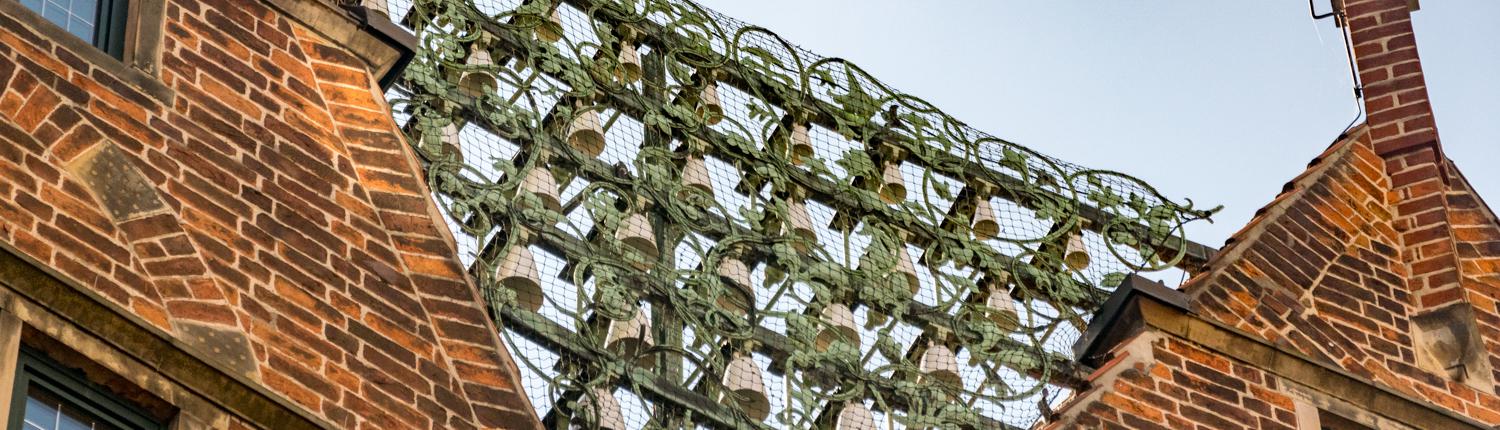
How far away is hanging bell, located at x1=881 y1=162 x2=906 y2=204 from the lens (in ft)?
53.8

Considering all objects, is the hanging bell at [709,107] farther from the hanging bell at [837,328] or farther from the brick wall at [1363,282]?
the brick wall at [1363,282]

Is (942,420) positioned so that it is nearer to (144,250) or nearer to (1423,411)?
(1423,411)

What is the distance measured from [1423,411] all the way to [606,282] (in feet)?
13.9

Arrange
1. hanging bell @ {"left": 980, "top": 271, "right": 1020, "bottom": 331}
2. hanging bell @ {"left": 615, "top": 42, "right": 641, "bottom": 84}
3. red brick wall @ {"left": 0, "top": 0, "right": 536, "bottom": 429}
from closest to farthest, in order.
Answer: red brick wall @ {"left": 0, "top": 0, "right": 536, "bottom": 429} → hanging bell @ {"left": 615, "top": 42, "right": 641, "bottom": 84} → hanging bell @ {"left": 980, "top": 271, "right": 1020, "bottom": 331}

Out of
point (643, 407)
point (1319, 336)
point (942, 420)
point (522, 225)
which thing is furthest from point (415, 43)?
point (1319, 336)

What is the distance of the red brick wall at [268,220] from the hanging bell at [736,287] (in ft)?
6.33

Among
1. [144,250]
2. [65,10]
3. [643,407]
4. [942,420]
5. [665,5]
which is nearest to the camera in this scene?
[144,250]

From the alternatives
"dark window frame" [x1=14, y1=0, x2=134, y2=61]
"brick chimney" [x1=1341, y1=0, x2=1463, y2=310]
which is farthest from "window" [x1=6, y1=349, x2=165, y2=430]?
"brick chimney" [x1=1341, y1=0, x2=1463, y2=310]

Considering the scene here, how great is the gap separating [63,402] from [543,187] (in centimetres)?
347

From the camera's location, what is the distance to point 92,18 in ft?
43.4

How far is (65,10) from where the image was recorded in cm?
1307

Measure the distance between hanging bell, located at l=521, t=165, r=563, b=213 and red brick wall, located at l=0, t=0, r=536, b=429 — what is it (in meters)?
0.99

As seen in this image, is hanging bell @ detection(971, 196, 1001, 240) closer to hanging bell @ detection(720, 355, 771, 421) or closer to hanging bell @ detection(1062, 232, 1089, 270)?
hanging bell @ detection(1062, 232, 1089, 270)

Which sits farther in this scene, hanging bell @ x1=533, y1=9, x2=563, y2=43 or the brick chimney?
the brick chimney
